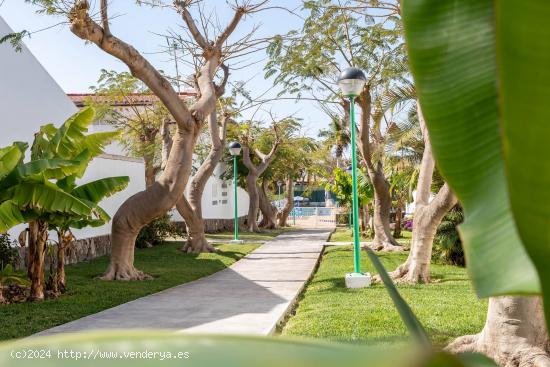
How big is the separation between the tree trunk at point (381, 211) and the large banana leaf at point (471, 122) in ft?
50.9

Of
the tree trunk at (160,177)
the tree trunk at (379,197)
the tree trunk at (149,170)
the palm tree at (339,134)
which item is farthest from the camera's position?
the tree trunk at (149,170)

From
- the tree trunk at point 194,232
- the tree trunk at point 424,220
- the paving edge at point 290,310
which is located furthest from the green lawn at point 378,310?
the tree trunk at point 194,232

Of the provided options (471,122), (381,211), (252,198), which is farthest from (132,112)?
(471,122)

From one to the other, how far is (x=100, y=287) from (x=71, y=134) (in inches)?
118

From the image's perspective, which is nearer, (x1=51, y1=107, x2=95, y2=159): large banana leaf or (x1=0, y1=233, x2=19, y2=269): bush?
(x1=51, y1=107, x2=95, y2=159): large banana leaf

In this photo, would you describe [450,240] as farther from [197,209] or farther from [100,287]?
[100,287]

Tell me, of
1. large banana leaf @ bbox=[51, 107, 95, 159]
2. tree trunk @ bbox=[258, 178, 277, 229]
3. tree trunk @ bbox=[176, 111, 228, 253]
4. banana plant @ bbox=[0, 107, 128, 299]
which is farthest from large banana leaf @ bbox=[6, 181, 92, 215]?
tree trunk @ bbox=[258, 178, 277, 229]

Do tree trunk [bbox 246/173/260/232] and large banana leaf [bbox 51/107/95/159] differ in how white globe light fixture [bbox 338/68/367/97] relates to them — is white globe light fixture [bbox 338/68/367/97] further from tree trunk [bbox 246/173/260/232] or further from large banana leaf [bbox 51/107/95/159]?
tree trunk [bbox 246/173/260/232]

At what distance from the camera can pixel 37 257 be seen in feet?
28.5

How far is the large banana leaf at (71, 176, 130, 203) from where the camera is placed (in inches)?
340

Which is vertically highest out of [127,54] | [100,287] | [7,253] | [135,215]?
[127,54]

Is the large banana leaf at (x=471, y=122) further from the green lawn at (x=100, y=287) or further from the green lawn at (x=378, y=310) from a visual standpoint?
the green lawn at (x=100, y=287)

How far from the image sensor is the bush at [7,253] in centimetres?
Answer: 1045

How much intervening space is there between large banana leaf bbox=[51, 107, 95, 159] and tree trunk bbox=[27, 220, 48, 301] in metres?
1.23
